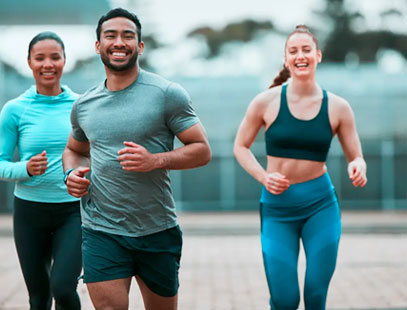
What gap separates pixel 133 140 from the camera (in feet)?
12.0

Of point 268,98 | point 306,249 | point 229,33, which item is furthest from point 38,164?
point 229,33

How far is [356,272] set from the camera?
8125mm

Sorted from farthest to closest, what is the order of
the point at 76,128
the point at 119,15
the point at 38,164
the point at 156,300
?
the point at 38,164 → the point at 76,128 → the point at 156,300 → the point at 119,15

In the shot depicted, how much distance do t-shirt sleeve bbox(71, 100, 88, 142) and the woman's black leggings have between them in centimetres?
63

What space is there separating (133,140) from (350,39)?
43654 millimetres

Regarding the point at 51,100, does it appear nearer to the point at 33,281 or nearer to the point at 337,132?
the point at 33,281

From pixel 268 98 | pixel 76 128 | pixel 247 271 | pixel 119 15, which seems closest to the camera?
pixel 119 15

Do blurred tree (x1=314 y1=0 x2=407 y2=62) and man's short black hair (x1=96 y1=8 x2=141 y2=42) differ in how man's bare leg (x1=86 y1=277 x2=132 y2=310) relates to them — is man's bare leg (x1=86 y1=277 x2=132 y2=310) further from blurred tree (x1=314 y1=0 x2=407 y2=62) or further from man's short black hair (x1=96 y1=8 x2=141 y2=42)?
blurred tree (x1=314 y1=0 x2=407 y2=62)

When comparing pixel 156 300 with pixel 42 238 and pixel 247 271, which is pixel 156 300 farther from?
pixel 247 271

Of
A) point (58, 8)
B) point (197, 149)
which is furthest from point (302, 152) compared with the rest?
point (58, 8)

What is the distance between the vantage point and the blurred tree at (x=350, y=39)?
42.9 m

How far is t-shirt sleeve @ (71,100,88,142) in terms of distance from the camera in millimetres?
3916

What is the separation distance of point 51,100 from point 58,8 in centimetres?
1773

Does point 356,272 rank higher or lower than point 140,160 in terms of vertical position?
lower
